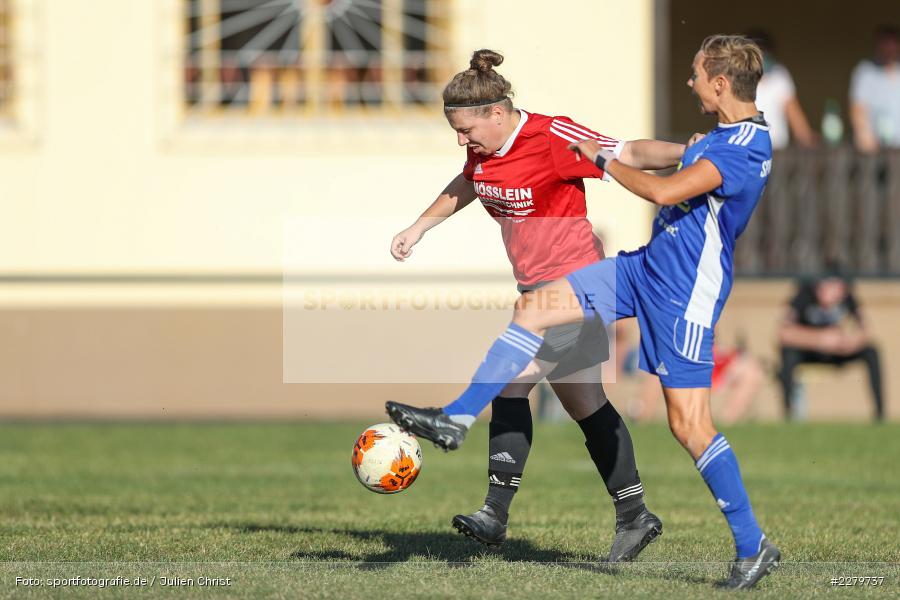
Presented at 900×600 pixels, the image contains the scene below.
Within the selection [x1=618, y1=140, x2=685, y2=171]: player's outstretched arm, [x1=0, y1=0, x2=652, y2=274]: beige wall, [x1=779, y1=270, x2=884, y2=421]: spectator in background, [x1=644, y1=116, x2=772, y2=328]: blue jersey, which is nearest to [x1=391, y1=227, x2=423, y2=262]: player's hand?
[x1=618, y1=140, x2=685, y2=171]: player's outstretched arm

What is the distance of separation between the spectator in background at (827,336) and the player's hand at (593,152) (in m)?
11.0

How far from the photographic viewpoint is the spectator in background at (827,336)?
17094 mm

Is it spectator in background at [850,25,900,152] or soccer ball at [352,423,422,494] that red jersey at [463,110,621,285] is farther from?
spectator in background at [850,25,900,152]

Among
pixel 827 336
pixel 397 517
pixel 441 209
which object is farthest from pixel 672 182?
pixel 827 336

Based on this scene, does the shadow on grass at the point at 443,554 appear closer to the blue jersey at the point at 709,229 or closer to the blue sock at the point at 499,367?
the blue sock at the point at 499,367

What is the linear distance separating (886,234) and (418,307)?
5.52 metres

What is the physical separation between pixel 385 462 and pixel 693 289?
1.50 m

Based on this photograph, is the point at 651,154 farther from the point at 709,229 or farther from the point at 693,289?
the point at 693,289

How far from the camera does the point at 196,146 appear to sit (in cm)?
1825

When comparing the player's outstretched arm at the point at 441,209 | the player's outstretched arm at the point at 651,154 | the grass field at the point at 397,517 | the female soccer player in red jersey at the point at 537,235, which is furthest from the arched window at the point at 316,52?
the player's outstretched arm at the point at 651,154

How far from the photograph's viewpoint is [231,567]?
6742 mm

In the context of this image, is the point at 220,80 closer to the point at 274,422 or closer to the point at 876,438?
the point at 274,422

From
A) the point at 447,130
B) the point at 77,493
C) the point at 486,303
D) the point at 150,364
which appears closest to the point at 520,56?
the point at 447,130

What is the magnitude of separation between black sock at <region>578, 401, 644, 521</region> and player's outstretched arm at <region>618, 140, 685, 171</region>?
1237 mm
